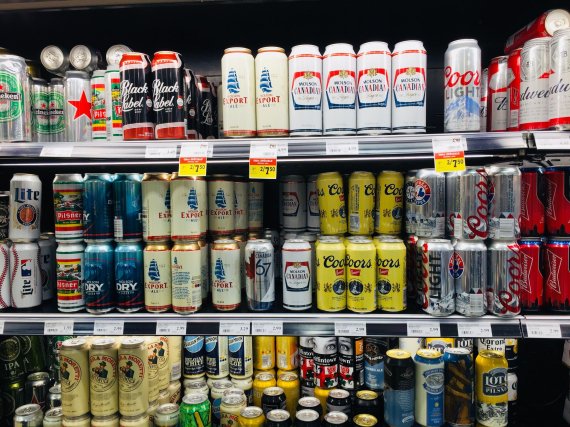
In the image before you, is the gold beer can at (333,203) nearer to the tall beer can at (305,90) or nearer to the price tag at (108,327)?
the tall beer can at (305,90)

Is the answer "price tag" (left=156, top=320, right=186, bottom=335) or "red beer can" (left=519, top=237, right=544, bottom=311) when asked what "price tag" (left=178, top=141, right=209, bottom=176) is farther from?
"red beer can" (left=519, top=237, right=544, bottom=311)

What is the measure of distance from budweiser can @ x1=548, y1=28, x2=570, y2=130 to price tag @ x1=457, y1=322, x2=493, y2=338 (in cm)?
62

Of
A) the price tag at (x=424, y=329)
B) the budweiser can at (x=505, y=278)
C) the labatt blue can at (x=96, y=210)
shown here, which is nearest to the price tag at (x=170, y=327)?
the labatt blue can at (x=96, y=210)

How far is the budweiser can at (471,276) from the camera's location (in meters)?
1.36

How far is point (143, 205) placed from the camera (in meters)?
1.47

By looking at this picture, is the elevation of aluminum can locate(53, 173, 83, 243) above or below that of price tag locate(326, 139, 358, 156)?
below

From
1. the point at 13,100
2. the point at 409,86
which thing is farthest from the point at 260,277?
the point at 13,100

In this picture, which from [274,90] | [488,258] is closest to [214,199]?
[274,90]

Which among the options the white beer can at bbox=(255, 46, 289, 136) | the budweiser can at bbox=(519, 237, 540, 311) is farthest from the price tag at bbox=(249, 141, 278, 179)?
the budweiser can at bbox=(519, 237, 540, 311)

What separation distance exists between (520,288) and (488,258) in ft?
0.46

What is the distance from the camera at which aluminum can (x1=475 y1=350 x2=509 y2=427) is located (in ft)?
4.93

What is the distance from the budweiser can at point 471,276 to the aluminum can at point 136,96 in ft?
3.45

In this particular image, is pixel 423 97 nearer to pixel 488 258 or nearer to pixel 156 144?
pixel 488 258

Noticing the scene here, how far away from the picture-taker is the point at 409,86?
1.41 meters
